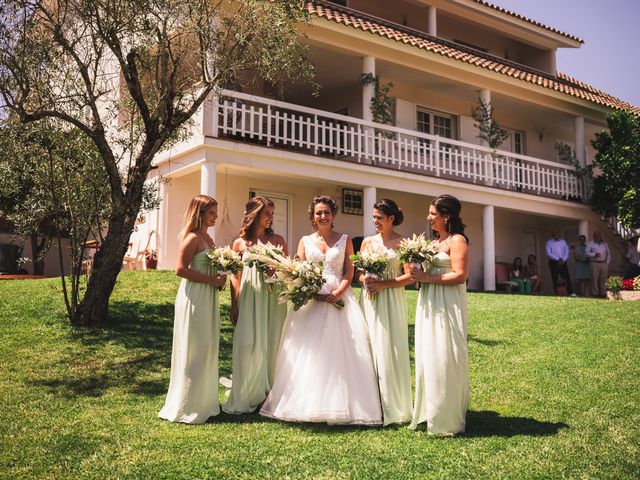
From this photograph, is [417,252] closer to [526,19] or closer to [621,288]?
[621,288]

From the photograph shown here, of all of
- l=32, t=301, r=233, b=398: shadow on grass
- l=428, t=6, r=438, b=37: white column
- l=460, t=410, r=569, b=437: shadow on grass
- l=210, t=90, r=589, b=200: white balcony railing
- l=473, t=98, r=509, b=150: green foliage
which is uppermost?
l=428, t=6, r=438, b=37: white column

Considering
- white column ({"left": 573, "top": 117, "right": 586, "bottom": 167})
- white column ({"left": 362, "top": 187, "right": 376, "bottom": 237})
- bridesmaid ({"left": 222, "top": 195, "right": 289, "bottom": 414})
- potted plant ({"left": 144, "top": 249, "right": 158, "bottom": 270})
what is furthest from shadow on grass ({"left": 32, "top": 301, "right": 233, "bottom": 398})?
white column ({"left": 573, "top": 117, "right": 586, "bottom": 167})

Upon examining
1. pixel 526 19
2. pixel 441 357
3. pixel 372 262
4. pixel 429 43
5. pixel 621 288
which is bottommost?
pixel 441 357

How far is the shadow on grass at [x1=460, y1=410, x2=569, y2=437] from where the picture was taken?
4715 mm

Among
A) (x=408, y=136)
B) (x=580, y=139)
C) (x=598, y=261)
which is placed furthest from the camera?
(x=580, y=139)

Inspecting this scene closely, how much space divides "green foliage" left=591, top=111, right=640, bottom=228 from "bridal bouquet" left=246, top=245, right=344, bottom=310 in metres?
14.7

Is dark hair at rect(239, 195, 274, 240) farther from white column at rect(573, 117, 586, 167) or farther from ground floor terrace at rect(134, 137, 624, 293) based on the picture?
white column at rect(573, 117, 586, 167)

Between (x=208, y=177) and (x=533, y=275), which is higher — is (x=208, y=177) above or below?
above

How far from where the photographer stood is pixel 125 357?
7.39 metres

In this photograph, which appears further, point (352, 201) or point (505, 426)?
point (352, 201)

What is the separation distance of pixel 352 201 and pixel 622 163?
804 cm

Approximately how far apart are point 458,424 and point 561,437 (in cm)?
78

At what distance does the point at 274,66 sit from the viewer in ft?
29.3

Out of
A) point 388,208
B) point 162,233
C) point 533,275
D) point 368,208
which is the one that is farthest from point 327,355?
point 533,275
